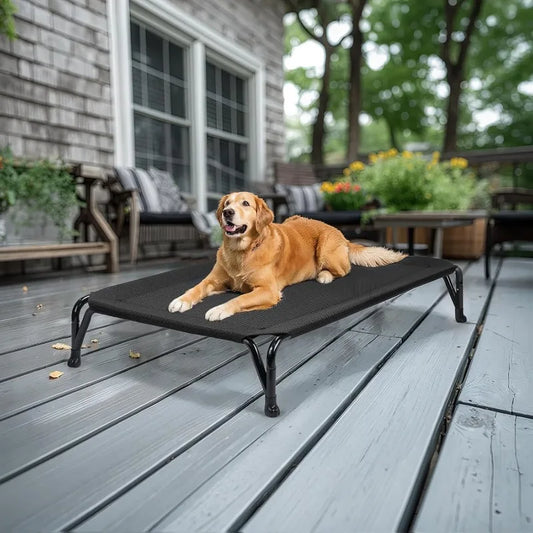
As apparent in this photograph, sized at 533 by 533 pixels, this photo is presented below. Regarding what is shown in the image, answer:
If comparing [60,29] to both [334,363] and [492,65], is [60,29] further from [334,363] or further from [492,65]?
[492,65]

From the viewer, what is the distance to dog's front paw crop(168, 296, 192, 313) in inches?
56.4

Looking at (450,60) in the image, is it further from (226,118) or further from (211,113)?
(211,113)

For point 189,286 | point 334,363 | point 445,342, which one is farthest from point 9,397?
point 445,342

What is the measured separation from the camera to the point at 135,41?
16.3 feet

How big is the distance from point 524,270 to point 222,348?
11.2ft

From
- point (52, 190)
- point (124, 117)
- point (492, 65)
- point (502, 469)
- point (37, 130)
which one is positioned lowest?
point (502, 469)

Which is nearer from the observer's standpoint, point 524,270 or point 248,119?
point 524,270

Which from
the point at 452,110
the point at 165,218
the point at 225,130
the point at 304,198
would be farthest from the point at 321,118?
the point at 165,218

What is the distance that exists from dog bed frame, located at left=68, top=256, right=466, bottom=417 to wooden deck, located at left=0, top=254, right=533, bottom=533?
0.53ft

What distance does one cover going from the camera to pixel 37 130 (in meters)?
3.88

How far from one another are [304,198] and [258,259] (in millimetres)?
4174

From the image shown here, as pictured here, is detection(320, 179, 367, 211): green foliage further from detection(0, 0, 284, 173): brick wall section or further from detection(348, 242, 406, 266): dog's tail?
detection(348, 242, 406, 266): dog's tail

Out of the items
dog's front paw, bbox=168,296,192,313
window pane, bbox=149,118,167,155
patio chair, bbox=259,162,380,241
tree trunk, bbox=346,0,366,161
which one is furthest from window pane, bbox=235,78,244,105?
dog's front paw, bbox=168,296,192,313

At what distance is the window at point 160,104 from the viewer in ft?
16.5
